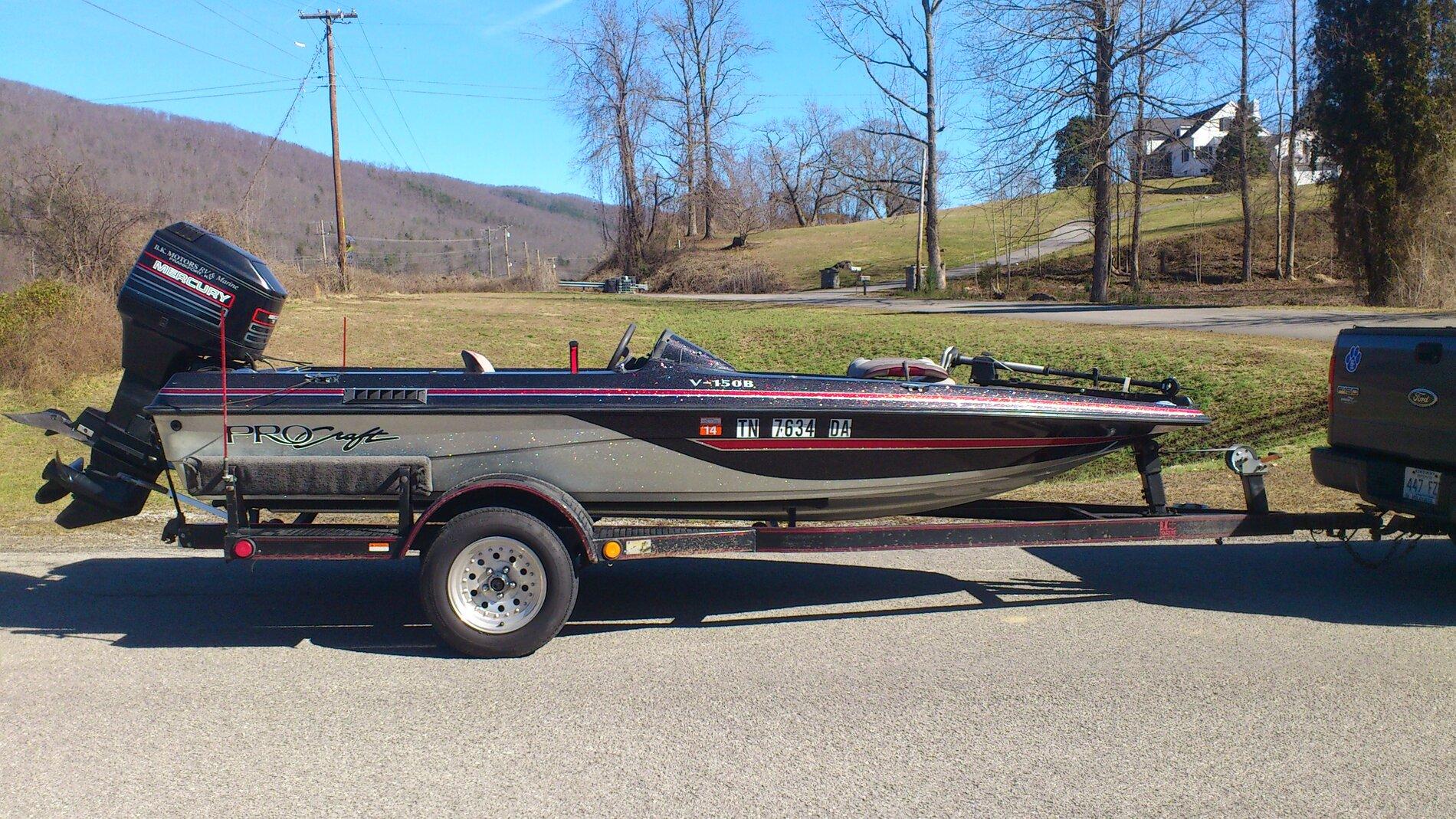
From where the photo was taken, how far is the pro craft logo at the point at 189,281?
237 inches

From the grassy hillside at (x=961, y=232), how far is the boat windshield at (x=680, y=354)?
137 feet

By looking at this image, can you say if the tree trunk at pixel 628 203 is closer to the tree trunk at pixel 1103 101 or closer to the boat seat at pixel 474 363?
the tree trunk at pixel 1103 101

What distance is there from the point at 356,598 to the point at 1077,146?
979 inches

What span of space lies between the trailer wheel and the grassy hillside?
4271 cm

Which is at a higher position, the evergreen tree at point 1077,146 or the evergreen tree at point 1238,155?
the evergreen tree at point 1238,155

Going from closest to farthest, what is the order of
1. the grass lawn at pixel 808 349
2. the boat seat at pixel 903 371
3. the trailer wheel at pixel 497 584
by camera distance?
the trailer wheel at pixel 497 584, the boat seat at pixel 903 371, the grass lawn at pixel 808 349

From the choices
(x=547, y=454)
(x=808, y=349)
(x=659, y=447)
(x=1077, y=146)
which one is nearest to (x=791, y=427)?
(x=659, y=447)

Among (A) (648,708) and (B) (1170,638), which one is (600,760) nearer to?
(A) (648,708)

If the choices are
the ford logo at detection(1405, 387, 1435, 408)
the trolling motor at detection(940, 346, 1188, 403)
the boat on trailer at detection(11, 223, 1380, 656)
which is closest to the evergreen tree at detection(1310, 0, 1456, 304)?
the ford logo at detection(1405, 387, 1435, 408)

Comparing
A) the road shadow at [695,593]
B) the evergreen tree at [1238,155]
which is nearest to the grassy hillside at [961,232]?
the evergreen tree at [1238,155]

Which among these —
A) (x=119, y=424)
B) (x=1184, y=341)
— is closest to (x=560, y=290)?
(x=1184, y=341)

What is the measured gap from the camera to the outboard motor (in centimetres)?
600

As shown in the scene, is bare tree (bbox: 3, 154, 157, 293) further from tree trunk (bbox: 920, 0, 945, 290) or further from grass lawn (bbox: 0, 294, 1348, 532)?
tree trunk (bbox: 920, 0, 945, 290)

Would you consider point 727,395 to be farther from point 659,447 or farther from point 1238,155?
point 1238,155
